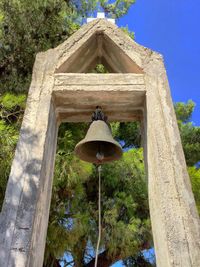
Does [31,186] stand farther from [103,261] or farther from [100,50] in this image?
[103,261]

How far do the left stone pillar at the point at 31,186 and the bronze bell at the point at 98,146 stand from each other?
0.77ft

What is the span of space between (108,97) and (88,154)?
433mm

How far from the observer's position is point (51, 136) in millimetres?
1895

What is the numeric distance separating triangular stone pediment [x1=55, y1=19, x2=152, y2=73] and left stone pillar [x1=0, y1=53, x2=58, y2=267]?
0.26m

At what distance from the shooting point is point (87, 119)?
7.24ft

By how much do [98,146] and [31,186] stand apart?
74cm

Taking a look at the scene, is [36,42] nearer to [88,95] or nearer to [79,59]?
[79,59]

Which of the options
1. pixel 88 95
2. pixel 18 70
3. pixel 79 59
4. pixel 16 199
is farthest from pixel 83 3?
pixel 16 199

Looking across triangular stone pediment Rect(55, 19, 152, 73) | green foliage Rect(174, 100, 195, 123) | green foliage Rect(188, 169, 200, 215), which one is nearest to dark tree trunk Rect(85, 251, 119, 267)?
green foliage Rect(188, 169, 200, 215)

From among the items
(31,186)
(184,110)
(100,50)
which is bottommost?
(31,186)

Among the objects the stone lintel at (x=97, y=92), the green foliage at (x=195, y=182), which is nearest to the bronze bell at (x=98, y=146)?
the stone lintel at (x=97, y=92)

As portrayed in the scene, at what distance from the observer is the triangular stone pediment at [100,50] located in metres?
2.08

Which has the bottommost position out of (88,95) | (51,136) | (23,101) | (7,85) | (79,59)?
(51,136)

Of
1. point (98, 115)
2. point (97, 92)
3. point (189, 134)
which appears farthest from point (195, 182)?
point (189, 134)
